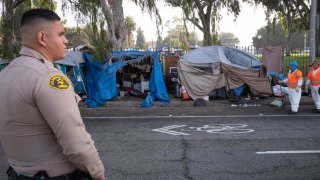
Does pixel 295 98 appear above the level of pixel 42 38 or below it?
below

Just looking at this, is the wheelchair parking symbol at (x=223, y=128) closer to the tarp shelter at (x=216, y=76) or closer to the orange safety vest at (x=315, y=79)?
the orange safety vest at (x=315, y=79)

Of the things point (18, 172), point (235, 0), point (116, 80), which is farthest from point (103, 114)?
point (235, 0)

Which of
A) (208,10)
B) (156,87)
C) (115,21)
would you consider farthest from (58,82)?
(208,10)

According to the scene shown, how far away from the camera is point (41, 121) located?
1879mm

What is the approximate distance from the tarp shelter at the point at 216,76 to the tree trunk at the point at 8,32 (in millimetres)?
6817

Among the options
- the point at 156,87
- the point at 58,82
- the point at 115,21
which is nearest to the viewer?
the point at 58,82

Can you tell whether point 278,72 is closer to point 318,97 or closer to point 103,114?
point 318,97

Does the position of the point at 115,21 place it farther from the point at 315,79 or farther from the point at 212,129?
the point at 212,129

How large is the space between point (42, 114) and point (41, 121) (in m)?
0.06

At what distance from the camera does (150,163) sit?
19.4 feet

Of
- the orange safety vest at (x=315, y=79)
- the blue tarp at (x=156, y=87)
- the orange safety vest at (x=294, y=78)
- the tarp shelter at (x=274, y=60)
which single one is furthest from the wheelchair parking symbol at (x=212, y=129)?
the tarp shelter at (x=274, y=60)

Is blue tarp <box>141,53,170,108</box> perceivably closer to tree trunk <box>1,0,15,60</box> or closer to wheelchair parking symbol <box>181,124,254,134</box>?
wheelchair parking symbol <box>181,124,254,134</box>

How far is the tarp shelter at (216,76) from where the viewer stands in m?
13.6

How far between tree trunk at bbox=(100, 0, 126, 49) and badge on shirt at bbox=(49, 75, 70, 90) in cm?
1392
